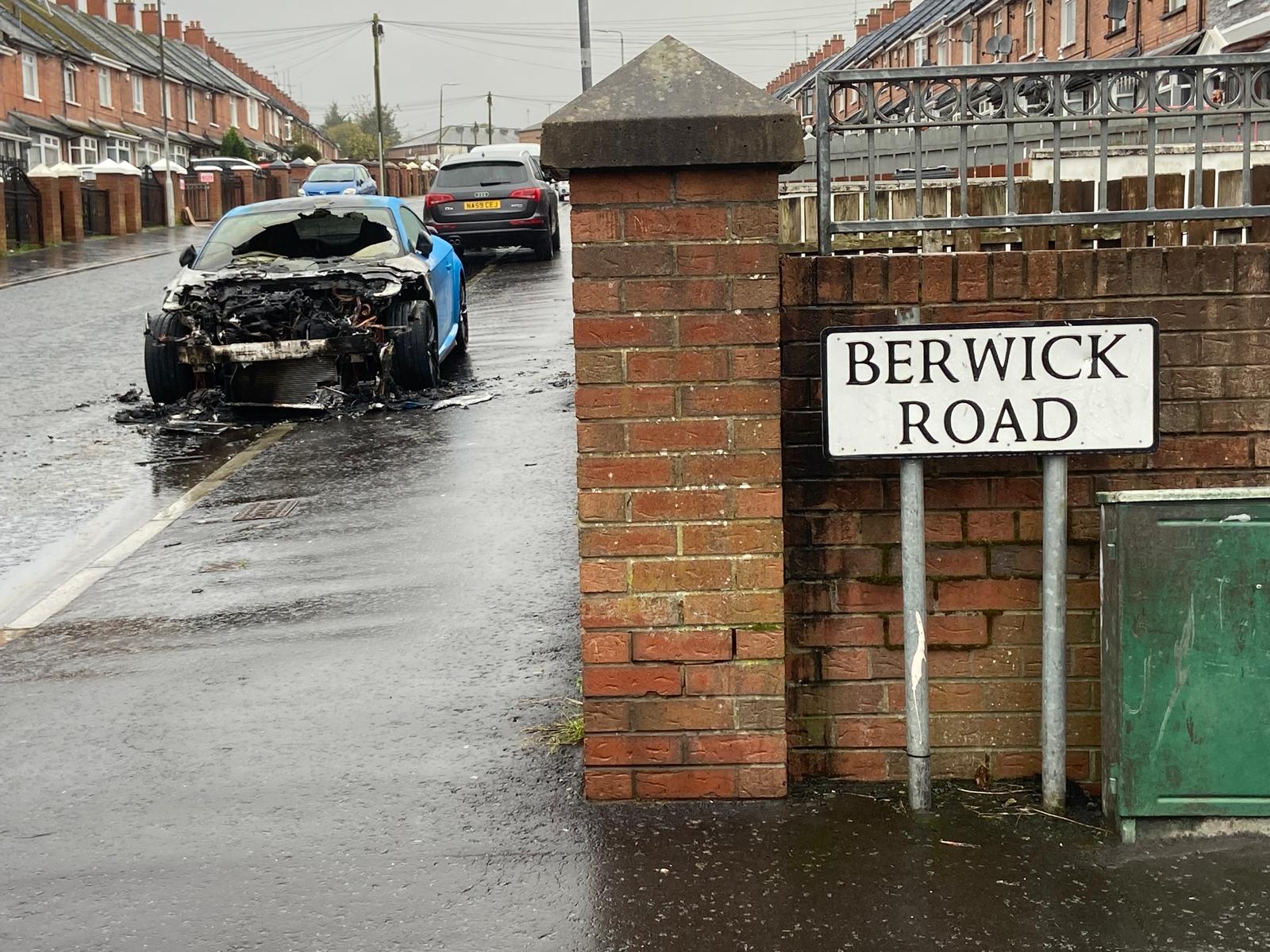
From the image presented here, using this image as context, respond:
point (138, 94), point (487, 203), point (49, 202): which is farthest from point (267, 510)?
point (138, 94)

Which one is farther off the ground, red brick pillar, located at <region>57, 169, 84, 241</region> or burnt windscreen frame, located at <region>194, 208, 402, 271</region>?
red brick pillar, located at <region>57, 169, 84, 241</region>

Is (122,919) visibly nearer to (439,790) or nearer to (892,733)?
(439,790)

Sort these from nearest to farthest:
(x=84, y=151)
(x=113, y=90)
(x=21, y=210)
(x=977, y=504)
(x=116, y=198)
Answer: (x=977, y=504) → (x=21, y=210) → (x=116, y=198) → (x=84, y=151) → (x=113, y=90)

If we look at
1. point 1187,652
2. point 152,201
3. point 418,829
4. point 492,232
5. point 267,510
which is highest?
point 152,201

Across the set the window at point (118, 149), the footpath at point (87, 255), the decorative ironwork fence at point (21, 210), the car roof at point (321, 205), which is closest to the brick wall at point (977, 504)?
the car roof at point (321, 205)

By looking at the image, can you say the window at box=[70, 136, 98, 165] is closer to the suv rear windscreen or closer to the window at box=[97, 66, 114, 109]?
the window at box=[97, 66, 114, 109]

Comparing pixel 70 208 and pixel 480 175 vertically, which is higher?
pixel 70 208

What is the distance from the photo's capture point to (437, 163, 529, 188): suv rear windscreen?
2492 cm

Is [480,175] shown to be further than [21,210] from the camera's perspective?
No

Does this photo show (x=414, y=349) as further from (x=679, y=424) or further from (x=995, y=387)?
(x=995, y=387)

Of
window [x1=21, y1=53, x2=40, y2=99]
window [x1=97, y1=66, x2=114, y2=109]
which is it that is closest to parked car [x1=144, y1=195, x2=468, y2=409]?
window [x1=21, y1=53, x2=40, y2=99]

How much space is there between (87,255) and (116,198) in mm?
9242

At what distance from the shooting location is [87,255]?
32.8 metres

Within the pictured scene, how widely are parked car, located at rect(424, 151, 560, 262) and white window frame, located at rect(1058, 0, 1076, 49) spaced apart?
2073 cm
